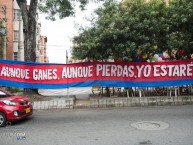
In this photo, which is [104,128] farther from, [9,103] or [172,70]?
[172,70]

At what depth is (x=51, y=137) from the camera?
25.1ft

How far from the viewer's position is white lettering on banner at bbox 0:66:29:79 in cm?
1307

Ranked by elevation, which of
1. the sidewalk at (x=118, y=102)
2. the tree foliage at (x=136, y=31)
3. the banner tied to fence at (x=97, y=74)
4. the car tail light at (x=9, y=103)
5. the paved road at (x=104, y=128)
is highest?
the tree foliage at (x=136, y=31)

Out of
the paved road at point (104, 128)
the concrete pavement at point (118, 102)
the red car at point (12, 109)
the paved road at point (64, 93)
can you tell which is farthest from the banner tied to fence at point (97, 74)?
the red car at point (12, 109)

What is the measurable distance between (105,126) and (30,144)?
2722mm

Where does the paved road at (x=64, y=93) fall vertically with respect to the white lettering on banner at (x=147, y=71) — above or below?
below

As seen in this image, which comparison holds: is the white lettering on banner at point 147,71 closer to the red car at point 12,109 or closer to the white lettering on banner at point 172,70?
the white lettering on banner at point 172,70

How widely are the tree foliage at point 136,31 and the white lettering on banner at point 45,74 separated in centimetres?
147

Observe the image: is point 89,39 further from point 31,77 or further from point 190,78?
point 190,78

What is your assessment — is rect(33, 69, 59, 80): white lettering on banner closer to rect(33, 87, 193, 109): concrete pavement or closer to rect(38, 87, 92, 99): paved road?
rect(33, 87, 193, 109): concrete pavement

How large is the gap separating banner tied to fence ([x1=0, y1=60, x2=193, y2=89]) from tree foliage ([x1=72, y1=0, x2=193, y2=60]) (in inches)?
25.3

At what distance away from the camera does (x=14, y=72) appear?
13.1 metres

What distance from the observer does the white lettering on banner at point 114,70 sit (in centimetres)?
1340

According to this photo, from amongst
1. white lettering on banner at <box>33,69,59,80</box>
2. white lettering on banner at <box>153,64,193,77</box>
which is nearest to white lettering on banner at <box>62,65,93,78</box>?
white lettering on banner at <box>33,69,59,80</box>
